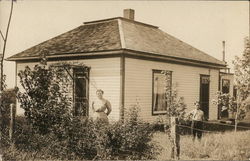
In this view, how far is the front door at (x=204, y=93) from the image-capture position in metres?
18.7

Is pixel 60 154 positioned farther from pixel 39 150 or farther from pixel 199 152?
pixel 199 152

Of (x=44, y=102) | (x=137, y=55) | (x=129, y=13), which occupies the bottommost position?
(x=44, y=102)

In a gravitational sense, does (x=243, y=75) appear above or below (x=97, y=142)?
above

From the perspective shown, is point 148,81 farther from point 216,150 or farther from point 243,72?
point 216,150

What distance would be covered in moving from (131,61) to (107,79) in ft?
4.20

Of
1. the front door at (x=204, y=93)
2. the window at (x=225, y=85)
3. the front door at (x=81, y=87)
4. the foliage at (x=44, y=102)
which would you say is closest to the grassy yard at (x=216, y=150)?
the foliage at (x=44, y=102)

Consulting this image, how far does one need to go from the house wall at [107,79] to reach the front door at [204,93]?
22.5 ft

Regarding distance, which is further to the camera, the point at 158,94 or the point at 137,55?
the point at 158,94

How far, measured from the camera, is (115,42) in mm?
14055

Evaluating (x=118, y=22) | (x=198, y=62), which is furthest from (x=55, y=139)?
(x=198, y=62)

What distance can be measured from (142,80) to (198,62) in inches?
179

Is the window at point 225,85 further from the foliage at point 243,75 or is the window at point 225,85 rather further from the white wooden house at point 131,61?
the foliage at point 243,75

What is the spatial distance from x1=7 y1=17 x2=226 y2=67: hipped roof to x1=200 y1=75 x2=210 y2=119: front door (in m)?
1.04

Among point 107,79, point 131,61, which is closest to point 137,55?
point 131,61
